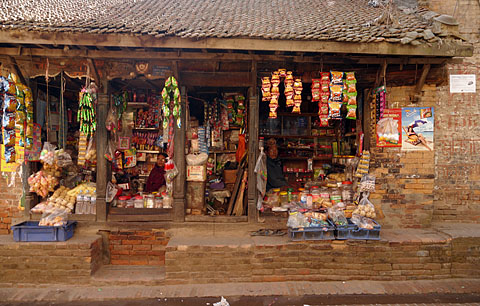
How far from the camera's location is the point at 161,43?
175 inches

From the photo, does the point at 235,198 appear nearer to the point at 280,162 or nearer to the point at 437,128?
the point at 280,162

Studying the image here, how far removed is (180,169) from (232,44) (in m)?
2.64

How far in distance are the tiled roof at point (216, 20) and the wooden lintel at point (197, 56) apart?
436mm

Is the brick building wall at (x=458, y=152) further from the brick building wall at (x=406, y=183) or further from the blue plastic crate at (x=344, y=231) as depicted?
the blue plastic crate at (x=344, y=231)

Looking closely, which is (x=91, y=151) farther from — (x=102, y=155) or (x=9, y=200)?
(x=9, y=200)

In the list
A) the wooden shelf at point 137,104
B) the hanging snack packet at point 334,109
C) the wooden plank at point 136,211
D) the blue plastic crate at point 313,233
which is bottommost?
the blue plastic crate at point 313,233

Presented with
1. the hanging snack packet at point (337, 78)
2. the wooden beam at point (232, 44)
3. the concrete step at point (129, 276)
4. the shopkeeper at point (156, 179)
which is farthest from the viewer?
the shopkeeper at point (156, 179)

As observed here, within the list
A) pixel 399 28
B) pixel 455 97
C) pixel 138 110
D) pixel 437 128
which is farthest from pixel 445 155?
pixel 138 110

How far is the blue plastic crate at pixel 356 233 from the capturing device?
4746mm

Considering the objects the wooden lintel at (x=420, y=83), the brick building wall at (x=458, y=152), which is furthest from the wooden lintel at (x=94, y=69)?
the brick building wall at (x=458, y=152)

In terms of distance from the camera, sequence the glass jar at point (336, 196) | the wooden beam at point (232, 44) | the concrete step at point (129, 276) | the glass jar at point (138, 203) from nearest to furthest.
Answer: the wooden beam at point (232, 44), the concrete step at point (129, 276), the glass jar at point (138, 203), the glass jar at point (336, 196)

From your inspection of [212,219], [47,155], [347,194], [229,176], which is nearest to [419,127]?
[347,194]

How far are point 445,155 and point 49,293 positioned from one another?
28.2ft

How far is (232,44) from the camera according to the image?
4.48 meters
